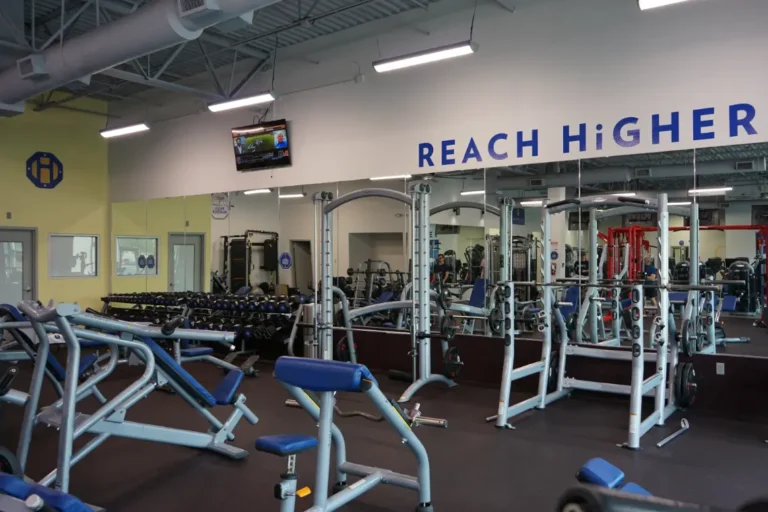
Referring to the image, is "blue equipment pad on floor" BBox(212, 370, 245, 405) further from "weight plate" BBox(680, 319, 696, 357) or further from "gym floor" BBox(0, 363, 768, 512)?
"weight plate" BBox(680, 319, 696, 357)

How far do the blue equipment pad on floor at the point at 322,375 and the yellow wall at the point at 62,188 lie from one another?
29.8ft

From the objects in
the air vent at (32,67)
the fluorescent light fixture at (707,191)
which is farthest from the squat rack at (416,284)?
the air vent at (32,67)

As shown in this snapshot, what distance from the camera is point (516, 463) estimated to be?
3.84 m

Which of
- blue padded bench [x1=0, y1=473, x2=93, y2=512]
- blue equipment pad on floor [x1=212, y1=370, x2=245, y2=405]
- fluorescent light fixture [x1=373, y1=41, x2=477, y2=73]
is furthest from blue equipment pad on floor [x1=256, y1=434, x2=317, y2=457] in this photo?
fluorescent light fixture [x1=373, y1=41, x2=477, y2=73]

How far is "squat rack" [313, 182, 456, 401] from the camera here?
562 cm

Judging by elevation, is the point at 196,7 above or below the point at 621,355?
above

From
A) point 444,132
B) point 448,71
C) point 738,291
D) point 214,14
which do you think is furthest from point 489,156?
point 738,291

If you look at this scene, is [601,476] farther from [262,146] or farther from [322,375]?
[262,146]

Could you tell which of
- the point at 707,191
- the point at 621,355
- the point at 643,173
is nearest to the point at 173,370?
the point at 621,355

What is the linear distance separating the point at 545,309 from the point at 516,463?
1.59 meters

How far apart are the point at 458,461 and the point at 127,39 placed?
4.58m

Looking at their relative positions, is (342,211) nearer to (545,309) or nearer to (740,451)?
(545,309)

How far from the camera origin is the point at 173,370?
353 centimetres

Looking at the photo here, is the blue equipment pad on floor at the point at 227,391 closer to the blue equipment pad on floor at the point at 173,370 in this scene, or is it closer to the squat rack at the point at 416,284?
the blue equipment pad on floor at the point at 173,370
